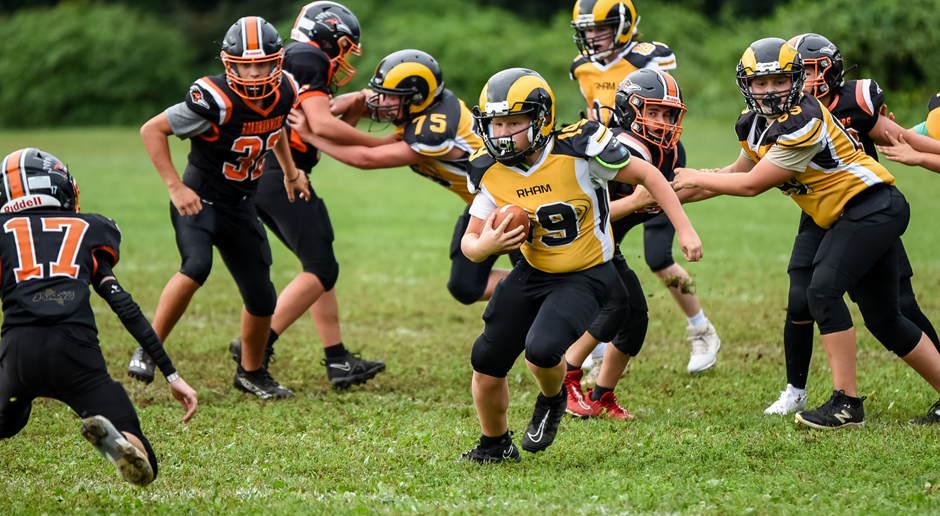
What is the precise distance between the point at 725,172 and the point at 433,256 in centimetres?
647

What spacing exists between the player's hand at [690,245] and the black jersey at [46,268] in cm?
251

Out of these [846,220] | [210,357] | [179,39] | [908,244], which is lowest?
[179,39]

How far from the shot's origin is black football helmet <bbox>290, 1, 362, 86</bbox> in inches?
237

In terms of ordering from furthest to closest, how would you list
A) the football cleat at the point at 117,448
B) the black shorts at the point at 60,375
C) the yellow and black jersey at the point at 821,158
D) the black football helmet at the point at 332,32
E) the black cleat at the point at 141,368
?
1. the black football helmet at the point at 332,32
2. the black cleat at the point at 141,368
3. the yellow and black jersey at the point at 821,158
4. the black shorts at the point at 60,375
5. the football cleat at the point at 117,448

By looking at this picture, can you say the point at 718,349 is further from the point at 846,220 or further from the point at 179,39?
the point at 179,39

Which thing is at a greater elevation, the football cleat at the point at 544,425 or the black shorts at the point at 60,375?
the black shorts at the point at 60,375

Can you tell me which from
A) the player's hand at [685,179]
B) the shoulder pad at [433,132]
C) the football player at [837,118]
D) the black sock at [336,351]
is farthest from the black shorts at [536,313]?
the black sock at [336,351]

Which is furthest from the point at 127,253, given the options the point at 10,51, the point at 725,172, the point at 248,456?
the point at 10,51

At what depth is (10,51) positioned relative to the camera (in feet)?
118

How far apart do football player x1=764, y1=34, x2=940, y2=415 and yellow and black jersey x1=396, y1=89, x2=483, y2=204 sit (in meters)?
1.95

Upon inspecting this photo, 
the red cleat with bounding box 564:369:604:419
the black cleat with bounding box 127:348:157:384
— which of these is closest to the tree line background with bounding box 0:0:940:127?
the red cleat with bounding box 564:369:604:419

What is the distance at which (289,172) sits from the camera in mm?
5836

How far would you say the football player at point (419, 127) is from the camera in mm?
5641

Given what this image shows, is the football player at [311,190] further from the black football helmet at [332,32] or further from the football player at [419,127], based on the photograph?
the football player at [419,127]
